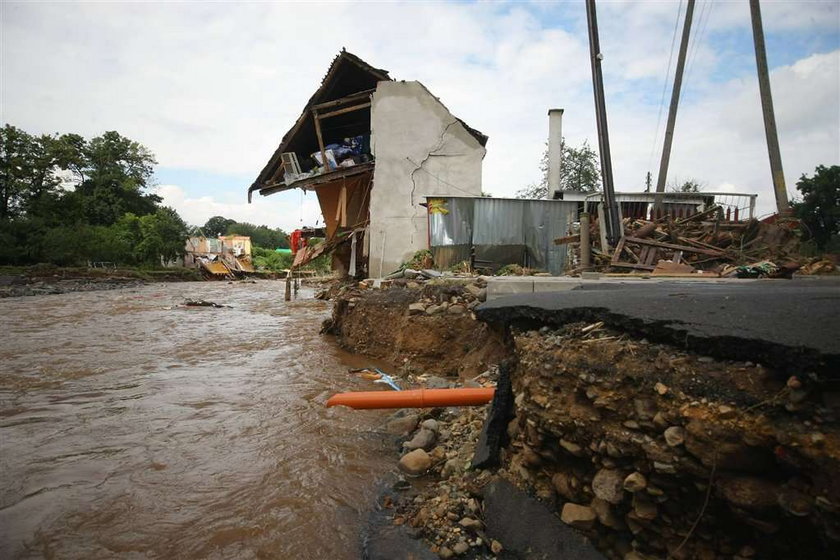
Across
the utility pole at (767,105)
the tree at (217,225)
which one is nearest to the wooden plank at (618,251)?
the utility pole at (767,105)

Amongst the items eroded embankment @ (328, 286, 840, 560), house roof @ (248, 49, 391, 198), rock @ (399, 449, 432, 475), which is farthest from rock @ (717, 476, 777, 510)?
house roof @ (248, 49, 391, 198)

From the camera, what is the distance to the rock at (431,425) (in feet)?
11.1

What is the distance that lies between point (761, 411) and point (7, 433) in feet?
18.2

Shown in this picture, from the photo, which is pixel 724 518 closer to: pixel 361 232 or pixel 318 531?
pixel 318 531

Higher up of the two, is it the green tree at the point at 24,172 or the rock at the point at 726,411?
the green tree at the point at 24,172

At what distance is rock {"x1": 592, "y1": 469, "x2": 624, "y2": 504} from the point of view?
65.7 inches

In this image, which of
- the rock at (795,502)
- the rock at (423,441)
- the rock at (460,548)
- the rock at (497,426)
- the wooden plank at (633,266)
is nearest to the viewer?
the rock at (795,502)

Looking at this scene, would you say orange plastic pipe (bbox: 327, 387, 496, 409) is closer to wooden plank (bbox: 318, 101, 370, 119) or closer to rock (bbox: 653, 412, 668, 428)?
rock (bbox: 653, 412, 668, 428)

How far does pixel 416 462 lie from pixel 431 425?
0.52 m

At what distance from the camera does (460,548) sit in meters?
2.05

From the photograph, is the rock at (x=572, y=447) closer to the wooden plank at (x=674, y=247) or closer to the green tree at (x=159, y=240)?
the wooden plank at (x=674, y=247)

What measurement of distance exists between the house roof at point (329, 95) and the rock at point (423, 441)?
10811 millimetres

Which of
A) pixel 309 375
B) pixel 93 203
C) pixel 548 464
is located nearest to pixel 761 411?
pixel 548 464

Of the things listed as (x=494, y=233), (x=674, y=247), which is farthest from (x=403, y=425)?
(x=494, y=233)
